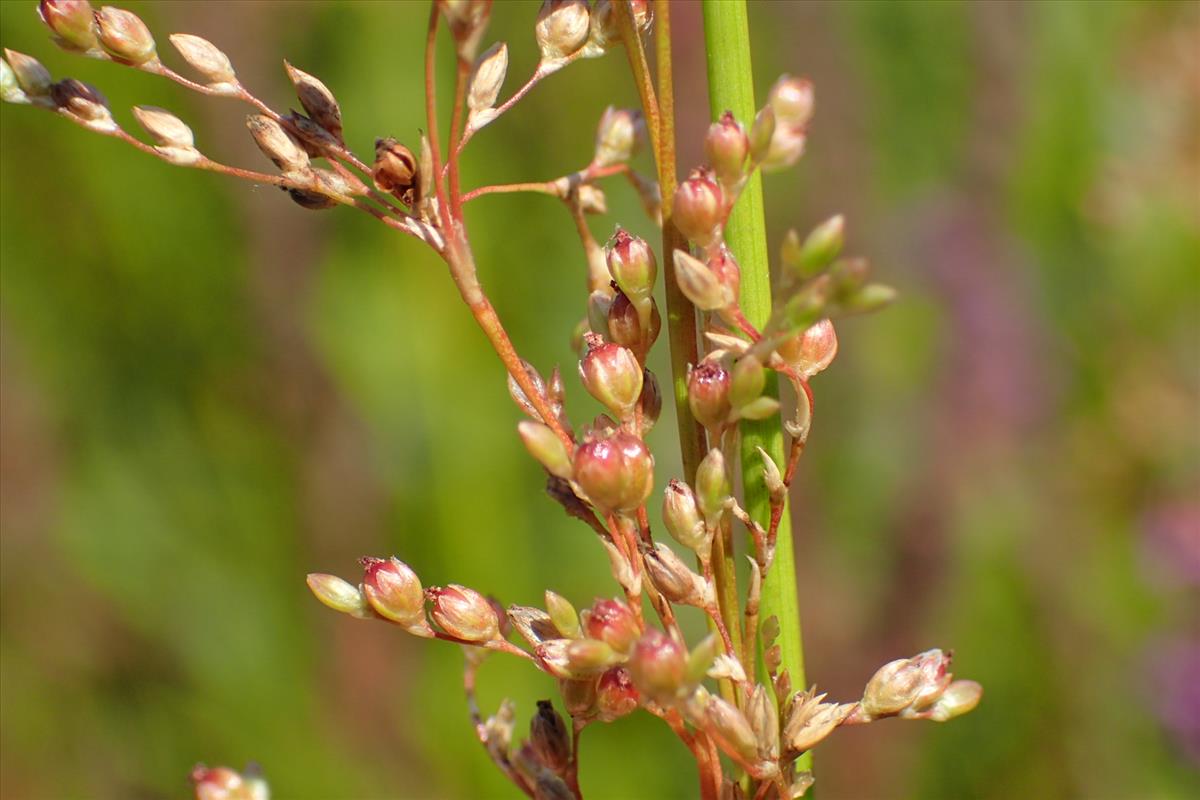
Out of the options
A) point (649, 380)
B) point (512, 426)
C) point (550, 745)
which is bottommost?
point (550, 745)

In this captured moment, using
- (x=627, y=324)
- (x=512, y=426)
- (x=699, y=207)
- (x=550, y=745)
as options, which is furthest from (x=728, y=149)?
(x=512, y=426)

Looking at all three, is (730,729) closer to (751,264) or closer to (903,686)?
(903,686)

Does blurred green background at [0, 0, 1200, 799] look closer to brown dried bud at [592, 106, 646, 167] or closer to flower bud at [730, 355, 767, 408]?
brown dried bud at [592, 106, 646, 167]

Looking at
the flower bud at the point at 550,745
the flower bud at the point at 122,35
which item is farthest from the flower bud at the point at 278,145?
the flower bud at the point at 550,745

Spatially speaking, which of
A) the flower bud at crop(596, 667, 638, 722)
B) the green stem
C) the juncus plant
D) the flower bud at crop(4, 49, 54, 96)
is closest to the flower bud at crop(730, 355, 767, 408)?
the juncus plant

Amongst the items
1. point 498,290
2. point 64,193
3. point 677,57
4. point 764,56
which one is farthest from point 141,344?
point 764,56

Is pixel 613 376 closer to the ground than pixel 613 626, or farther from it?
farther from it

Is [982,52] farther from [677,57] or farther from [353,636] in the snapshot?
[353,636]
